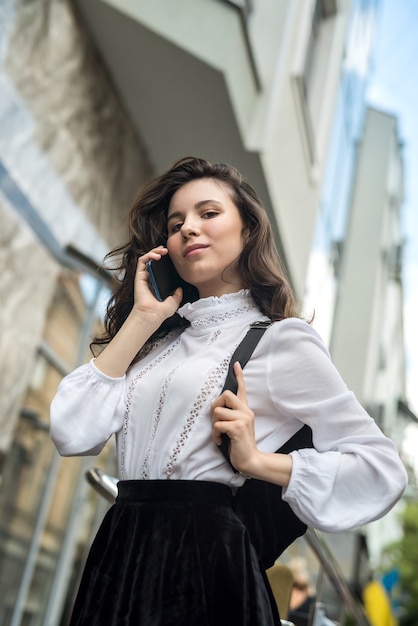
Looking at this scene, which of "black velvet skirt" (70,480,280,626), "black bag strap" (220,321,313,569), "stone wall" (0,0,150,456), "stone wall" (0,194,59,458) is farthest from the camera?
Result: "stone wall" (0,194,59,458)

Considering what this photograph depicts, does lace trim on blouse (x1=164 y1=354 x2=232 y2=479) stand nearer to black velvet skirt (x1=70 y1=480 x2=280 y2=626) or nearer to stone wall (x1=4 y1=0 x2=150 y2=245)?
black velvet skirt (x1=70 y1=480 x2=280 y2=626)

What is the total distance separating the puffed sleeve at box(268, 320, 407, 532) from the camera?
166 cm

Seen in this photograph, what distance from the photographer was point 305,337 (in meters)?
1.83

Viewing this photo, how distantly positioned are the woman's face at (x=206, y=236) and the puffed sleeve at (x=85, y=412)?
31 cm

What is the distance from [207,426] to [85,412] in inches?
11.3

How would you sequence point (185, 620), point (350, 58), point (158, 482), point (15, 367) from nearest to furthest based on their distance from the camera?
point (185, 620), point (158, 482), point (15, 367), point (350, 58)

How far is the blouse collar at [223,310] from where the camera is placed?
78.6 inches

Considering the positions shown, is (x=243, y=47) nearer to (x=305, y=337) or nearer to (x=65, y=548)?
(x=65, y=548)

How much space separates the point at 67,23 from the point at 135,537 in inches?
182

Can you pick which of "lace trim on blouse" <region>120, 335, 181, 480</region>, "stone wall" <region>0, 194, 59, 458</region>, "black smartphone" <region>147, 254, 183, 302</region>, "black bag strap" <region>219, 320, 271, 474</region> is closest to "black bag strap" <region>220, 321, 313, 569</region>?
"black bag strap" <region>219, 320, 271, 474</region>

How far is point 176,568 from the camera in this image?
168 cm

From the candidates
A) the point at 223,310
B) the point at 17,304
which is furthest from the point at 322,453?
the point at 17,304

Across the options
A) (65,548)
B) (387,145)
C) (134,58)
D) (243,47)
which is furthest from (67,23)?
(387,145)

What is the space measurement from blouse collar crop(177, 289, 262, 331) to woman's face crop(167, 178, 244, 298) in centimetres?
3
